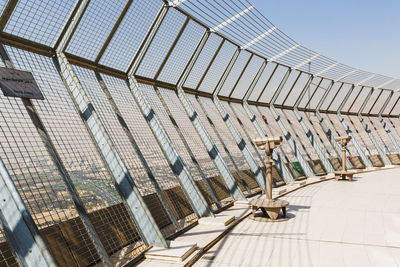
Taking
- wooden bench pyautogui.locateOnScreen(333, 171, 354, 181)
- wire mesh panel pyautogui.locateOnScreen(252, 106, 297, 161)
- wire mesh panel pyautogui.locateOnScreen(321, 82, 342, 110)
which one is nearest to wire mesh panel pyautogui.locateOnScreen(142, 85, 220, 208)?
wire mesh panel pyautogui.locateOnScreen(252, 106, 297, 161)

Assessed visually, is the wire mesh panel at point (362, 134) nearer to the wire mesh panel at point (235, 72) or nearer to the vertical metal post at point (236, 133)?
the wire mesh panel at point (235, 72)

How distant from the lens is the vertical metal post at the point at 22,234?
251cm

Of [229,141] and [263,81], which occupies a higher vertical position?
[263,81]

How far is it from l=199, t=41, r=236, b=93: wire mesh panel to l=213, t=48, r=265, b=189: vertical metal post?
0.54ft

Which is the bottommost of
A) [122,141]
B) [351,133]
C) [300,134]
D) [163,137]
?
[351,133]

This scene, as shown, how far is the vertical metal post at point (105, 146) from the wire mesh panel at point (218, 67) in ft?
15.5

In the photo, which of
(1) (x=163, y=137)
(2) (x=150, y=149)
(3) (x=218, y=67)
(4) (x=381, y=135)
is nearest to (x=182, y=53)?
(3) (x=218, y=67)

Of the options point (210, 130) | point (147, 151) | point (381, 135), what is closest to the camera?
point (147, 151)

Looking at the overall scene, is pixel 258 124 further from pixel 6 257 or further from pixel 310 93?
pixel 6 257

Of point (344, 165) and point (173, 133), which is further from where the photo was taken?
point (344, 165)

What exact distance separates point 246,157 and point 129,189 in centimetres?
547

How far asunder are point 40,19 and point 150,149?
2878 mm

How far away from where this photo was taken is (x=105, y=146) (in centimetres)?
422

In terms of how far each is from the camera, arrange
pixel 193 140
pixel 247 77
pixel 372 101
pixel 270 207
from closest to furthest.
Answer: pixel 270 207 → pixel 193 140 → pixel 247 77 → pixel 372 101
